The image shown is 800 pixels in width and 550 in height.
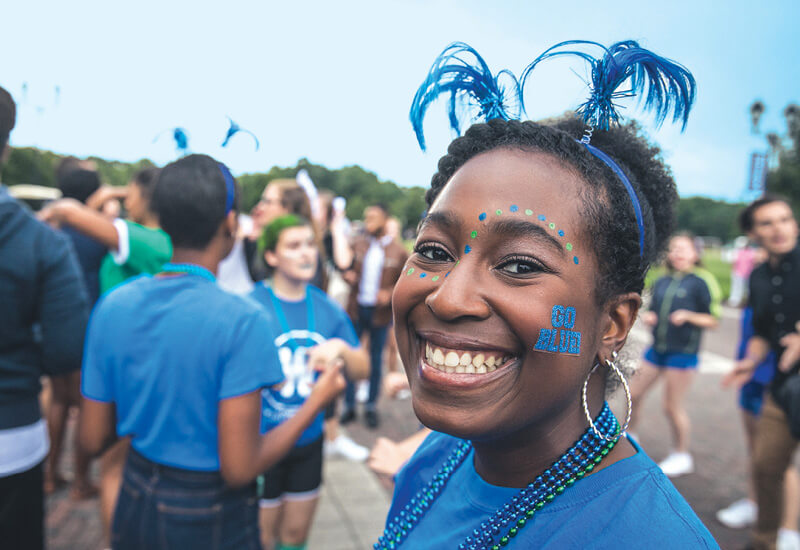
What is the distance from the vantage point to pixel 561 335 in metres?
1.14

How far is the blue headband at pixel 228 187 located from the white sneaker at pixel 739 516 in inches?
170

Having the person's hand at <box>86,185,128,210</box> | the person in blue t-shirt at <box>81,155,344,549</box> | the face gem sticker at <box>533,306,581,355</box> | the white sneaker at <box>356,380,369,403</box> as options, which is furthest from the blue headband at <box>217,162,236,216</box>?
the white sneaker at <box>356,380,369,403</box>

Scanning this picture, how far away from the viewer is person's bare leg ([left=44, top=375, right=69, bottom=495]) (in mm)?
4176

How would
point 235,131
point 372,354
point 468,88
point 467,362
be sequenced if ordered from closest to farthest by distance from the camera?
point 467,362 → point 468,88 → point 235,131 → point 372,354

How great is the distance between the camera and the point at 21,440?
214 centimetres

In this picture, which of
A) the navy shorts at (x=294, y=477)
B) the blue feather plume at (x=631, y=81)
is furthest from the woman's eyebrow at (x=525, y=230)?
the navy shorts at (x=294, y=477)

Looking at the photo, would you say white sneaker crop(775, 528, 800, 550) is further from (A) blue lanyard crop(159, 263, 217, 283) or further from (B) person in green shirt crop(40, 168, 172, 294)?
(B) person in green shirt crop(40, 168, 172, 294)

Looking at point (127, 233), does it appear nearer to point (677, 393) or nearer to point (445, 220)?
point (445, 220)

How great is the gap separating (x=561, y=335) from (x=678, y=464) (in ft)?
15.7

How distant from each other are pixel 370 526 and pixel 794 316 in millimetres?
3245

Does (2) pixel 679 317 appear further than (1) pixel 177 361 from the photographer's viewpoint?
Yes

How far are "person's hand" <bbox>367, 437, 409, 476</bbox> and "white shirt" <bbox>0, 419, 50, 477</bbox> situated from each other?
1.35m

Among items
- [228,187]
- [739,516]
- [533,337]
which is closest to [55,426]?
[228,187]

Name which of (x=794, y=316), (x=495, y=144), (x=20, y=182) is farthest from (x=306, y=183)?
(x=794, y=316)
